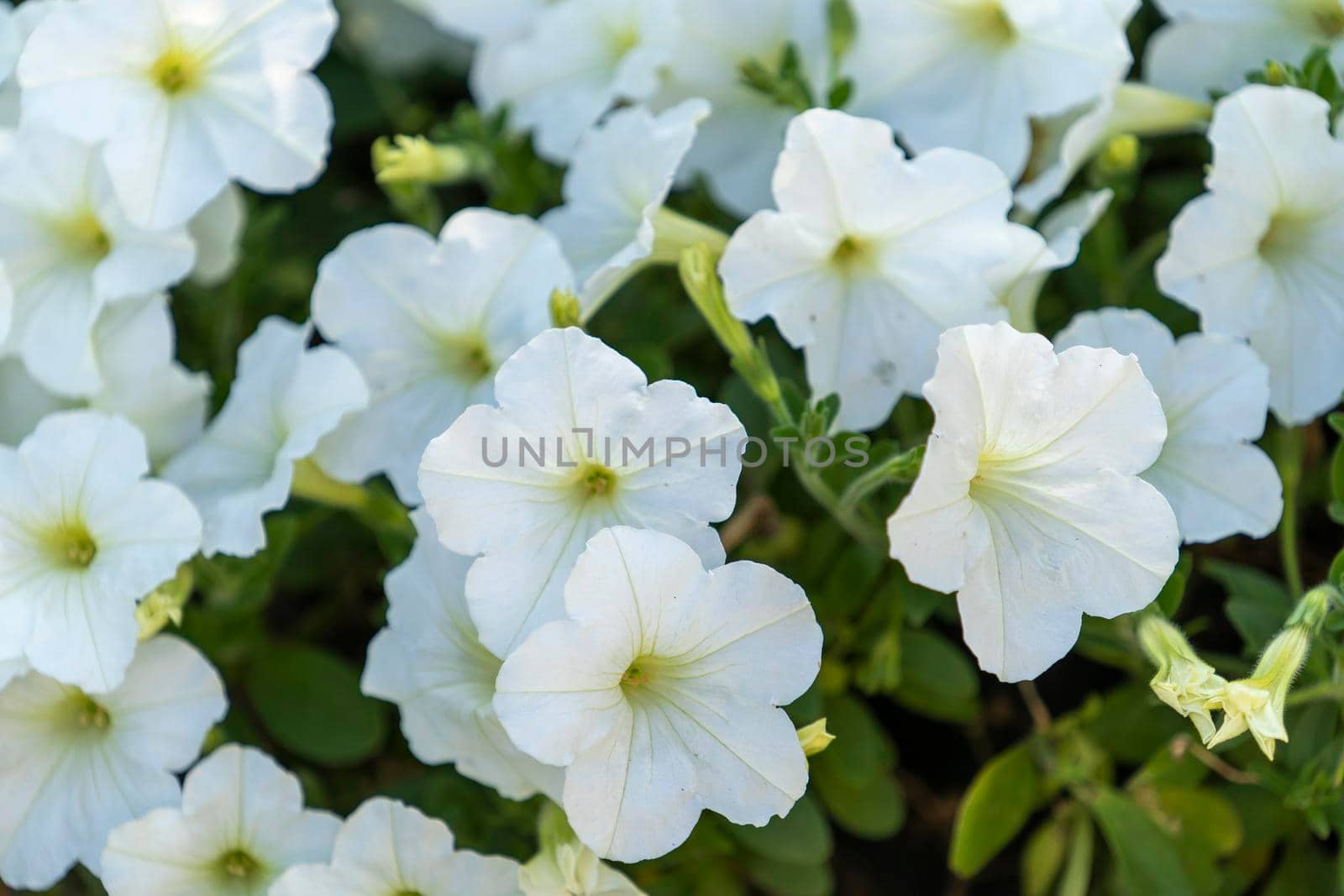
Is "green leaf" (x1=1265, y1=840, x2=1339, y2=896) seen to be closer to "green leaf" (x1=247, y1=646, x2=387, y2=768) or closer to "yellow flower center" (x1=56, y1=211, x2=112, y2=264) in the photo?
"green leaf" (x1=247, y1=646, x2=387, y2=768)

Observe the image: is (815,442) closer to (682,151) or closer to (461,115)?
(682,151)

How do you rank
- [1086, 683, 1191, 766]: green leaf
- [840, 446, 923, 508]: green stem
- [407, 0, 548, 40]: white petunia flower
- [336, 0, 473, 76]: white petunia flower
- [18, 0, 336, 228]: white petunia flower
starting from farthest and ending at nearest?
[336, 0, 473, 76]: white petunia flower, [407, 0, 548, 40]: white petunia flower, [1086, 683, 1191, 766]: green leaf, [18, 0, 336, 228]: white petunia flower, [840, 446, 923, 508]: green stem

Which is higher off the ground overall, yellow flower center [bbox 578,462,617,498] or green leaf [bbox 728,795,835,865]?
yellow flower center [bbox 578,462,617,498]

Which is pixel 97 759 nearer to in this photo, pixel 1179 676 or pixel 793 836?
pixel 793 836

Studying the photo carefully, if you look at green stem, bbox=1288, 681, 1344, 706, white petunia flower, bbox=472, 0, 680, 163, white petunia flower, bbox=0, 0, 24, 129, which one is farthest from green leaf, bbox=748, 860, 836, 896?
white petunia flower, bbox=0, 0, 24, 129

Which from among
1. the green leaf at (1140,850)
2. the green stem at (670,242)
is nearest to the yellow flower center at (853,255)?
the green stem at (670,242)
